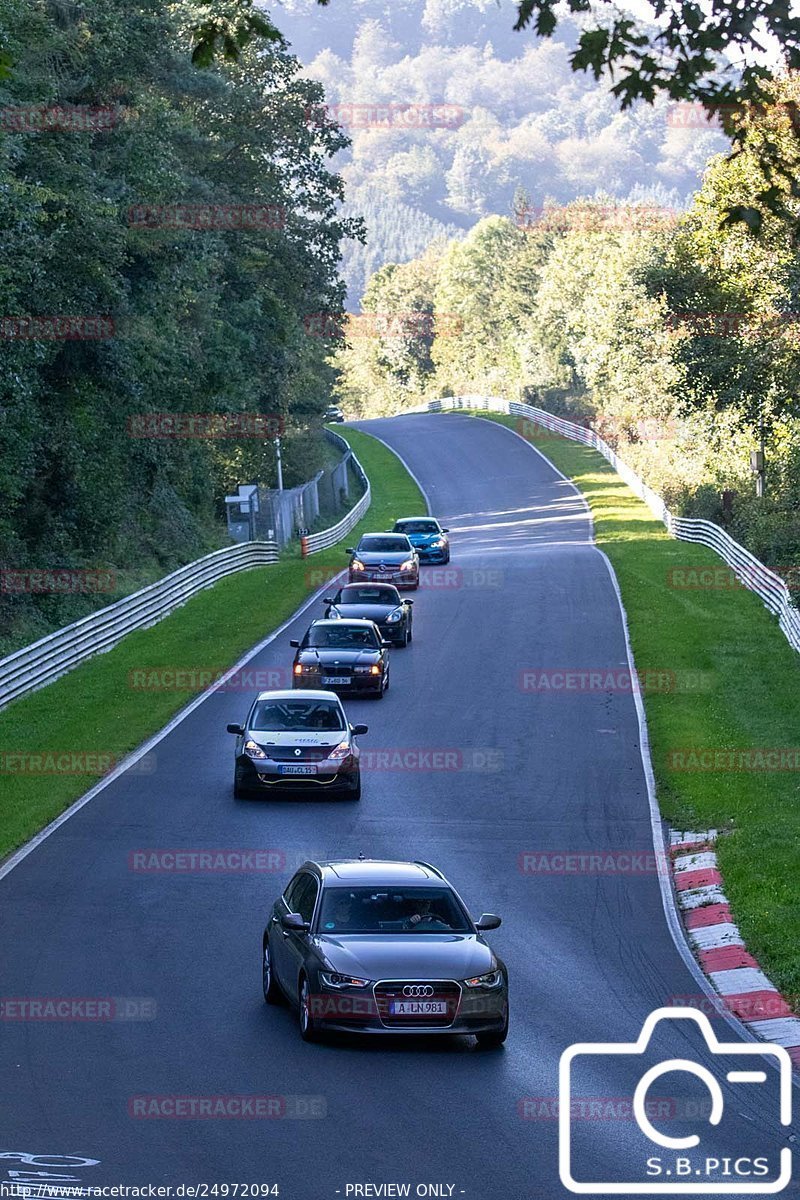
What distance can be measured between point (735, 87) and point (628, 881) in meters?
10.7

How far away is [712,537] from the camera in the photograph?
52.4 metres

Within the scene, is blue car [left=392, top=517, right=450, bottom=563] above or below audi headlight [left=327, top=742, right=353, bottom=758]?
above

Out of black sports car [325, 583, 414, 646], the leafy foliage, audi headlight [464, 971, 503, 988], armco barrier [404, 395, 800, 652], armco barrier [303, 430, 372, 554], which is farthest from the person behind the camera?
armco barrier [303, 430, 372, 554]

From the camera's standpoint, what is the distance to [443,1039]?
41.2ft

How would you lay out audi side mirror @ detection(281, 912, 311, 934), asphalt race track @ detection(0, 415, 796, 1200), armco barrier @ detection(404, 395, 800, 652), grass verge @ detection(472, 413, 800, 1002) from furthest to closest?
armco barrier @ detection(404, 395, 800, 652) → grass verge @ detection(472, 413, 800, 1002) → audi side mirror @ detection(281, 912, 311, 934) → asphalt race track @ detection(0, 415, 796, 1200)

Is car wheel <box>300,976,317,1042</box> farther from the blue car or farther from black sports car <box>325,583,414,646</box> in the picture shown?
the blue car

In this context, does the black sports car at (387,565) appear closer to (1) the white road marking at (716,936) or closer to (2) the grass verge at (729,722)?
(2) the grass verge at (729,722)

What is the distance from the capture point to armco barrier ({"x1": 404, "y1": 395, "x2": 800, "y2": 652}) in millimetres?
37375

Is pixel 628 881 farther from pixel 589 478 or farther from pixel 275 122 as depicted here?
pixel 589 478

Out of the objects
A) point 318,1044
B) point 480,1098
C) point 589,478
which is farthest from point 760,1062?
point 589,478

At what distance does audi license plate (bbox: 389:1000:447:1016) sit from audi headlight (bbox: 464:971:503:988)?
0.24 metres

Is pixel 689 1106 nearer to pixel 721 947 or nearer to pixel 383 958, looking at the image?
pixel 383 958

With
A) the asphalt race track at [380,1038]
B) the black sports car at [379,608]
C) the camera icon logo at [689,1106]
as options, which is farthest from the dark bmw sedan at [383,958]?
the black sports car at [379,608]

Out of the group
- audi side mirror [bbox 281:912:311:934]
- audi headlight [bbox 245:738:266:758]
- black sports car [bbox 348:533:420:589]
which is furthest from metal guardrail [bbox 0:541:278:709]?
audi side mirror [bbox 281:912:311:934]
